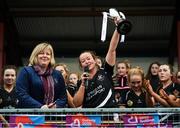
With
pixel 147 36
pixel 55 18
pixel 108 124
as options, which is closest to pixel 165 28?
pixel 147 36

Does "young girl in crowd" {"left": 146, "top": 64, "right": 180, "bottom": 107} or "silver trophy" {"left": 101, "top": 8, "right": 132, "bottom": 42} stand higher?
"silver trophy" {"left": 101, "top": 8, "right": 132, "bottom": 42}

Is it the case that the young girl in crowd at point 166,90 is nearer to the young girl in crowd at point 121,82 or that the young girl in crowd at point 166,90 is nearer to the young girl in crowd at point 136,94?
the young girl in crowd at point 136,94

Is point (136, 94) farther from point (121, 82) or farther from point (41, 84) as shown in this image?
point (41, 84)

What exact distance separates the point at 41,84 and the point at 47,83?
0.07 metres

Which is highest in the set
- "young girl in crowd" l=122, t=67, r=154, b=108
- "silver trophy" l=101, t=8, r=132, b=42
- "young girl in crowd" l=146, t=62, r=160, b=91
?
"silver trophy" l=101, t=8, r=132, b=42

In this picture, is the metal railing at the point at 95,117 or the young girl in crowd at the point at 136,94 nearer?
the metal railing at the point at 95,117

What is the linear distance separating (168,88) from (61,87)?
1.57m

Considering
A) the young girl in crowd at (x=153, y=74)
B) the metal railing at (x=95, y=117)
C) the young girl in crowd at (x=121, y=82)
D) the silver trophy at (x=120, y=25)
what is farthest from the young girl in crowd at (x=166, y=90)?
the metal railing at (x=95, y=117)

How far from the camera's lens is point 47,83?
5.00 m

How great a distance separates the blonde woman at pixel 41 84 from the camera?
4.94 m

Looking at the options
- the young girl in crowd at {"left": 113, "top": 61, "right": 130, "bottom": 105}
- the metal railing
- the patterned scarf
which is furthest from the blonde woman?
the young girl in crowd at {"left": 113, "top": 61, "right": 130, "bottom": 105}

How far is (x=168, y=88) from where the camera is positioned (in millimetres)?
6047

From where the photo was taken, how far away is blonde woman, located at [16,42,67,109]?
494cm

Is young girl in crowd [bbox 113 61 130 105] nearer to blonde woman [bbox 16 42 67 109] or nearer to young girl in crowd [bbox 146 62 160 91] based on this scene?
young girl in crowd [bbox 146 62 160 91]
